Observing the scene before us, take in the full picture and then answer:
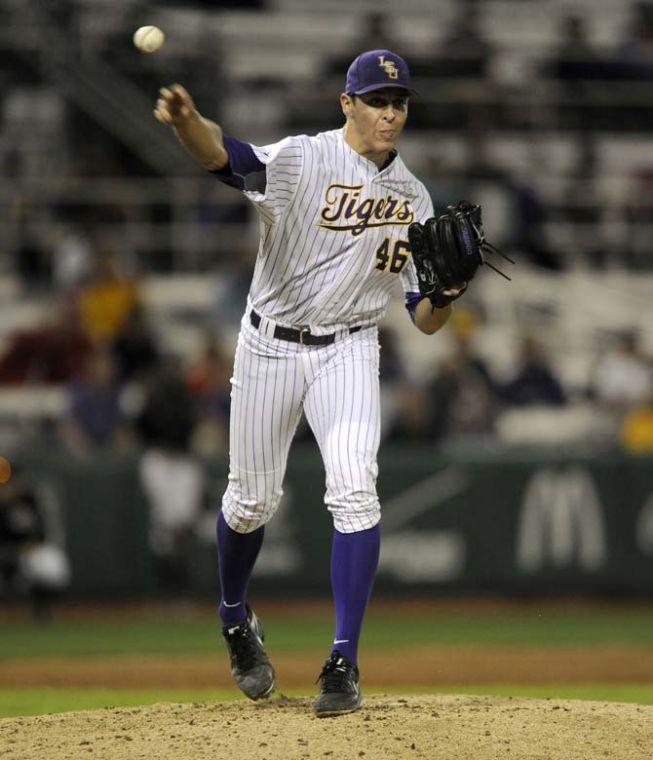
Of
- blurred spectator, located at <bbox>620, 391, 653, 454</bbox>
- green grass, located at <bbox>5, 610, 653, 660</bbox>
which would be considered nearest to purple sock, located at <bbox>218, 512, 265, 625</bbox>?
green grass, located at <bbox>5, 610, 653, 660</bbox>

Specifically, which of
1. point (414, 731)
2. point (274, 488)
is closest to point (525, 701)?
point (414, 731)

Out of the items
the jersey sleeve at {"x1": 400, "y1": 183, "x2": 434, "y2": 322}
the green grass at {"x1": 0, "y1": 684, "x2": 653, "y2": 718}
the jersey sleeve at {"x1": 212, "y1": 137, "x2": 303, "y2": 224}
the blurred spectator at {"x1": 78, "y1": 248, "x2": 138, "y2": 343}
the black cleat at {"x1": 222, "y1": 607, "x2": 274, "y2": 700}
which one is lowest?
the green grass at {"x1": 0, "y1": 684, "x2": 653, "y2": 718}

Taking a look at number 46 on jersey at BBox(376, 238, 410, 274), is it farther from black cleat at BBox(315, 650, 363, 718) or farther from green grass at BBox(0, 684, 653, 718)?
green grass at BBox(0, 684, 653, 718)

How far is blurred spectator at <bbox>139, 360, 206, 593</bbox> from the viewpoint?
11695mm

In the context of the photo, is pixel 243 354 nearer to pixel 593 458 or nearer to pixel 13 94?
pixel 593 458

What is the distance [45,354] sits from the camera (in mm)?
12328

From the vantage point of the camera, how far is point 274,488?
5477 millimetres

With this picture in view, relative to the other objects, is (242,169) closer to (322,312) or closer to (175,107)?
(175,107)

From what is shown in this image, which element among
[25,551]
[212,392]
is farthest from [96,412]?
[25,551]

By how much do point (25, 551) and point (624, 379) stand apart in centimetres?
517

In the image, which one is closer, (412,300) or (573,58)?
(412,300)

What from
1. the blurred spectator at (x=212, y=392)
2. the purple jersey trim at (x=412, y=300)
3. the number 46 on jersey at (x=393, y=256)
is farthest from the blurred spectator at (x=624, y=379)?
the number 46 on jersey at (x=393, y=256)

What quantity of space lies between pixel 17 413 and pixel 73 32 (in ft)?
13.8

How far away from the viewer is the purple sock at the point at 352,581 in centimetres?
516
